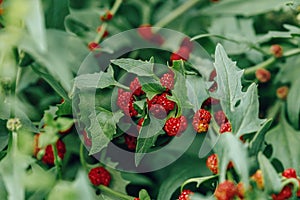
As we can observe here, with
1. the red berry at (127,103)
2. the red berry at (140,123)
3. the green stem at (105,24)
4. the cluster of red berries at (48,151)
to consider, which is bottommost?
the cluster of red berries at (48,151)

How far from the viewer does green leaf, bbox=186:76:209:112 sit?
2.31 ft

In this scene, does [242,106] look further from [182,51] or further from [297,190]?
[182,51]

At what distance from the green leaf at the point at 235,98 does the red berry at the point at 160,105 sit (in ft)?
0.17

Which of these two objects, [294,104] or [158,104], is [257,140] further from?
[294,104]

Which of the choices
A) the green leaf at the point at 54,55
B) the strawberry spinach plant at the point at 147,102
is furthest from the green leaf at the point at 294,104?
the green leaf at the point at 54,55

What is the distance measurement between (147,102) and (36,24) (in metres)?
0.23

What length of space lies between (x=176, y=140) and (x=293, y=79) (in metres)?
0.28

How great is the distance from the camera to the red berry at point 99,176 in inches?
30.3

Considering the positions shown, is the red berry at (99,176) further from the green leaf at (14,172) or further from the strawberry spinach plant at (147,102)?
the green leaf at (14,172)

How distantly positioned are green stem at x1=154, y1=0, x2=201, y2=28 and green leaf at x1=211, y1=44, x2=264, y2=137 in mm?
389

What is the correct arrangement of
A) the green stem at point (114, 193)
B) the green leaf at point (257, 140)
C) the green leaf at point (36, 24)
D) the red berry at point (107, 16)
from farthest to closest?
the red berry at point (107, 16) → the green stem at point (114, 193) → the green leaf at point (257, 140) → the green leaf at point (36, 24)

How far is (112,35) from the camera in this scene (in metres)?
1.00

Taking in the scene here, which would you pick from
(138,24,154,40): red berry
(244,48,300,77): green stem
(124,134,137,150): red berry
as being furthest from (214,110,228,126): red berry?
(138,24,154,40): red berry

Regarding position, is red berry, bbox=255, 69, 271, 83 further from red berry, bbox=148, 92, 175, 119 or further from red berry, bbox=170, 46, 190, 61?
red berry, bbox=148, 92, 175, 119
